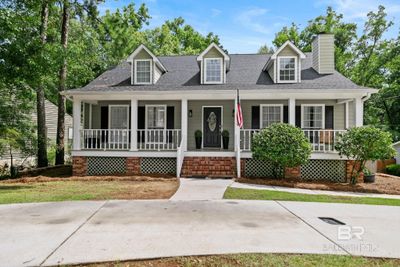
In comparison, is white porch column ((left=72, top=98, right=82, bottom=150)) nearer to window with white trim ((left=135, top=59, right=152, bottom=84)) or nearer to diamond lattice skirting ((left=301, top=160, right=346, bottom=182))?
window with white trim ((left=135, top=59, right=152, bottom=84))

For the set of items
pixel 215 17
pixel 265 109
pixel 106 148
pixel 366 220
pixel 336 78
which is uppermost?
pixel 215 17

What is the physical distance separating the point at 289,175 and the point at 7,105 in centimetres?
1416

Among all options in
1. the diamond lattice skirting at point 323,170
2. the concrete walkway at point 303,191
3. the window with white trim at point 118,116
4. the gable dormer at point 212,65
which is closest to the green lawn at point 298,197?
the concrete walkway at point 303,191

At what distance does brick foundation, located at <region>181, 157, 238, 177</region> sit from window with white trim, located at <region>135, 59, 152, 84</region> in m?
4.77

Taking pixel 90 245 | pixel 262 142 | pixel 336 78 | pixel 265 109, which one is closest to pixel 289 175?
pixel 262 142

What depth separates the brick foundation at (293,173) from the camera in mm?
11977

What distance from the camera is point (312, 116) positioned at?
1413 centimetres

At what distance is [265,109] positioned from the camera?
1441 centimetres

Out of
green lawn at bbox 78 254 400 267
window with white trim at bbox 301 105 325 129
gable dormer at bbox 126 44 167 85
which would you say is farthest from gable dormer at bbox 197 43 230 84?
green lawn at bbox 78 254 400 267

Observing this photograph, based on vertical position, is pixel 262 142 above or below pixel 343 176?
above

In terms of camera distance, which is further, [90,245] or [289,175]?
[289,175]

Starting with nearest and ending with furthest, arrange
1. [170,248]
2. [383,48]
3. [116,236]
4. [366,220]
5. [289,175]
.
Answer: [170,248] < [116,236] < [366,220] < [289,175] < [383,48]

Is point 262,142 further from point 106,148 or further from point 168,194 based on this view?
point 106,148

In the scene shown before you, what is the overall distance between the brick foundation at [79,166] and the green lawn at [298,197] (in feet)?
23.2
